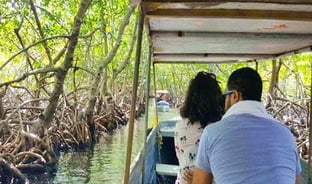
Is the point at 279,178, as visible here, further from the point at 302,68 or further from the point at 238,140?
the point at 302,68

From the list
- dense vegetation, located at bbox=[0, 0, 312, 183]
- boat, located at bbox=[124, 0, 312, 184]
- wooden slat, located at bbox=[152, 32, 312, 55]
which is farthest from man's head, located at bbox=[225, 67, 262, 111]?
dense vegetation, located at bbox=[0, 0, 312, 183]

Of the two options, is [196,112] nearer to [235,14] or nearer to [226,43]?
[235,14]

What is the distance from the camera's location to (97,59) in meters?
14.2

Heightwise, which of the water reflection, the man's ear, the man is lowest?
the water reflection

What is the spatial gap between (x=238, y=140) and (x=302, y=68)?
9934 mm

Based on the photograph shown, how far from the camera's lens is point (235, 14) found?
1859 millimetres

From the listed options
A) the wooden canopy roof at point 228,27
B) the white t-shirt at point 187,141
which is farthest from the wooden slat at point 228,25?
the white t-shirt at point 187,141

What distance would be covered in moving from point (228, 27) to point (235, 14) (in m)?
0.44

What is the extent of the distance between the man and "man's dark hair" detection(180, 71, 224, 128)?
0.53 meters

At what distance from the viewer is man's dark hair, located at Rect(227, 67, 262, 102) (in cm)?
139

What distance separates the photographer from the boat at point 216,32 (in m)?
1.76

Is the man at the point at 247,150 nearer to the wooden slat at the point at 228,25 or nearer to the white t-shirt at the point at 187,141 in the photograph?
the white t-shirt at the point at 187,141

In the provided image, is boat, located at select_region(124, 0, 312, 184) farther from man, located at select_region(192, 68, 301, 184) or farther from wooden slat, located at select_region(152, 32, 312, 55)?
man, located at select_region(192, 68, 301, 184)

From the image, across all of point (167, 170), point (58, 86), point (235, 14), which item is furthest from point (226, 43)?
point (58, 86)
